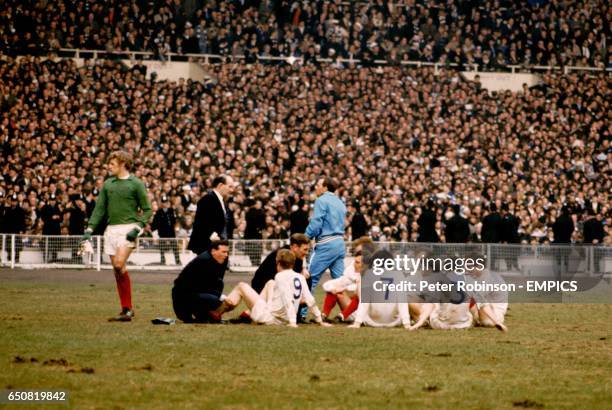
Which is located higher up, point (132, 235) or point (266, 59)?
point (266, 59)

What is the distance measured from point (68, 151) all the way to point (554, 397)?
26577 millimetres

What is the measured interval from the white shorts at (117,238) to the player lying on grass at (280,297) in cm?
152

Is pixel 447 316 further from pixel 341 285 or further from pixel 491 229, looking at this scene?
pixel 491 229

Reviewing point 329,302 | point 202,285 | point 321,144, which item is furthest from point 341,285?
point 321,144

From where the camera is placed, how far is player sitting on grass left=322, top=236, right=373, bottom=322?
1568 cm

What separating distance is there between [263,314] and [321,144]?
2274 cm

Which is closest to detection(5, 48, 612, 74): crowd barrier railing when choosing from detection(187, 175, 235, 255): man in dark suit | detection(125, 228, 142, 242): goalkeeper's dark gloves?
detection(187, 175, 235, 255): man in dark suit

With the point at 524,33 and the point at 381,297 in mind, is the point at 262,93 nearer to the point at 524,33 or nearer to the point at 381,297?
the point at 524,33

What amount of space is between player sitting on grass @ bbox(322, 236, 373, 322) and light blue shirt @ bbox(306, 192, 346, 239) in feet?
1.99

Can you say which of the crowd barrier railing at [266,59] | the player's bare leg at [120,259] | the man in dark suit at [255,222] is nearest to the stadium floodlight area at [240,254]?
the man in dark suit at [255,222]

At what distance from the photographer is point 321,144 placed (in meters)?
37.5

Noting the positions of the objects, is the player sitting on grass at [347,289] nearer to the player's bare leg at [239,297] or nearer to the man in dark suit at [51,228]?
the player's bare leg at [239,297]

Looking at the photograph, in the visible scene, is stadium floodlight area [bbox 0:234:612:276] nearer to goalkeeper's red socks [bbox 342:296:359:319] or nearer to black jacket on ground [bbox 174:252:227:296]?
goalkeeper's red socks [bbox 342:296:359:319]

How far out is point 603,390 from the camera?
9648 millimetres
